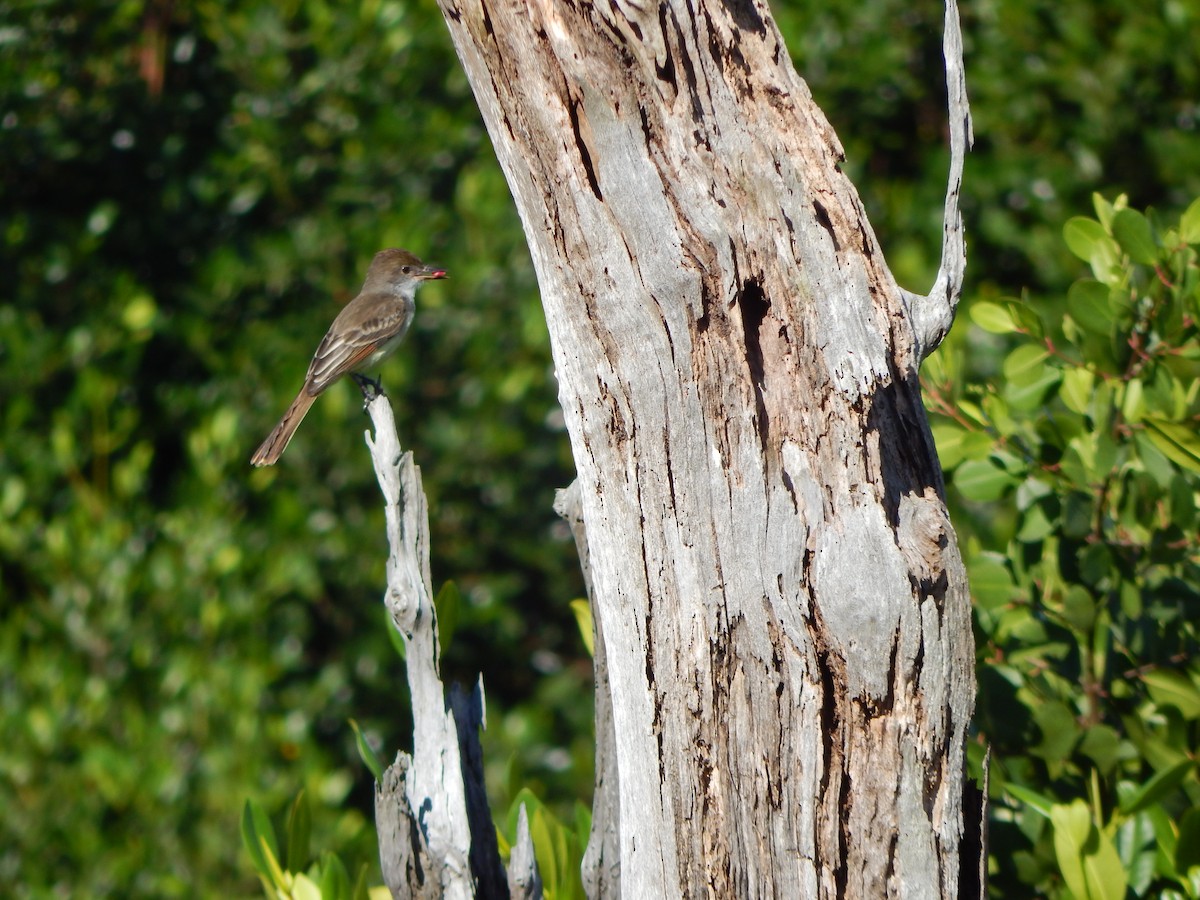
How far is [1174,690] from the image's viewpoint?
290 cm

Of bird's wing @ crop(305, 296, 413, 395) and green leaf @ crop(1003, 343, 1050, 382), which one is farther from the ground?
green leaf @ crop(1003, 343, 1050, 382)

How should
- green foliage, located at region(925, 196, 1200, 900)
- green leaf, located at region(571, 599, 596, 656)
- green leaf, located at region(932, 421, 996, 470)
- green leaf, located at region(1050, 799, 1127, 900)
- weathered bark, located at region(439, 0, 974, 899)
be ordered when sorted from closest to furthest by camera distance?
1. weathered bark, located at region(439, 0, 974, 899)
2. green leaf, located at region(1050, 799, 1127, 900)
3. green foliage, located at region(925, 196, 1200, 900)
4. green leaf, located at region(932, 421, 996, 470)
5. green leaf, located at region(571, 599, 596, 656)

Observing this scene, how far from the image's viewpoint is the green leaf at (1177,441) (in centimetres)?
273

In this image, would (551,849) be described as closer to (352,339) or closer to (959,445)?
(959,445)

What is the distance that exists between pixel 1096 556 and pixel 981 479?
0.30 m

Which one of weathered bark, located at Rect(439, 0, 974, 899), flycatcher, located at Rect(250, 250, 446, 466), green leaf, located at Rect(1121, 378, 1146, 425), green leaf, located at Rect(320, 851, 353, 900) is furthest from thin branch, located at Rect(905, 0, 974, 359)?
flycatcher, located at Rect(250, 250, 446, 466)

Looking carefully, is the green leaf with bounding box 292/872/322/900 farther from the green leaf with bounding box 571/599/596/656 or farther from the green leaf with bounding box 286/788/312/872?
the green leaf with bounding box 571/599/596/656

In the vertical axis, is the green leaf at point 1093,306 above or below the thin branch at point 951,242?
below

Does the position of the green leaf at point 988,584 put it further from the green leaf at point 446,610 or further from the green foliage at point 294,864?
the green foliage at point 294,864

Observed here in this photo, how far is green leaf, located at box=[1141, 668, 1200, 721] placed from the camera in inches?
113

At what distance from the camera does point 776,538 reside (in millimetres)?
2262

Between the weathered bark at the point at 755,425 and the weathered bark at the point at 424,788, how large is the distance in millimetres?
515

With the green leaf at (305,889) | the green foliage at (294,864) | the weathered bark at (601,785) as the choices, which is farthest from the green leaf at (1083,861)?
the green leaf at (305,889)

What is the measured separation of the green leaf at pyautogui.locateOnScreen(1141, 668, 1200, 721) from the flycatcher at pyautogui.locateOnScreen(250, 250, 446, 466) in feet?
11.1
